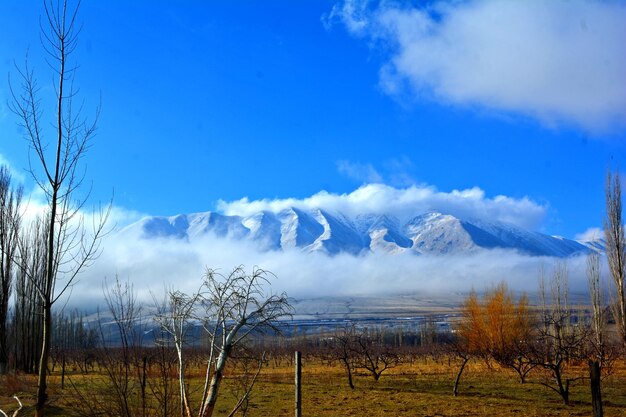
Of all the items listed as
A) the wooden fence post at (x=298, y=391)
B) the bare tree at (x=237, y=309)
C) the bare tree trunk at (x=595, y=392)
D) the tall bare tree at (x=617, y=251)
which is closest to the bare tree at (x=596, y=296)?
the tall bare tree at (x=617, y=251)

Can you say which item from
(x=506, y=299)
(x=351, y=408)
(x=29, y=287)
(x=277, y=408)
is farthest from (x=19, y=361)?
(x=506, y=299)

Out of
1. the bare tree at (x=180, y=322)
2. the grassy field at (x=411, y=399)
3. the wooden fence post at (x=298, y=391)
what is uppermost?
the bare tree at (x=180, y=322)

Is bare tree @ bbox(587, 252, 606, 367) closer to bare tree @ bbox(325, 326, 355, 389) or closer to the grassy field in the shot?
the grassy field

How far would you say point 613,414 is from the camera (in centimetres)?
1681

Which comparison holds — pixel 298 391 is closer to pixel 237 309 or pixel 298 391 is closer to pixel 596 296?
pixel 237 309

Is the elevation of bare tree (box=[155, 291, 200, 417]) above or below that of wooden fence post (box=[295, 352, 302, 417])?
above

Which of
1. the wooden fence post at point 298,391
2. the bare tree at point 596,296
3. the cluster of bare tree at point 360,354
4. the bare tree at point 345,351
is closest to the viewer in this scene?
the wooden fence post at point 298,391

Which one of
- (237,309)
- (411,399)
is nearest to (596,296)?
(411,399)

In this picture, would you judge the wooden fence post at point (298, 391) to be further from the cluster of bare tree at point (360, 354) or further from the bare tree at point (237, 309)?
the cluster of bare tree at point (360, 354)

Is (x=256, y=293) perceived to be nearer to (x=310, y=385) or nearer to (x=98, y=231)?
(x=98, y=231)

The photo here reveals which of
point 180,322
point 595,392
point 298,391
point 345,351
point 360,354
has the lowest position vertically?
point 360,354

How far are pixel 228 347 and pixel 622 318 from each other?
3465 centimetres

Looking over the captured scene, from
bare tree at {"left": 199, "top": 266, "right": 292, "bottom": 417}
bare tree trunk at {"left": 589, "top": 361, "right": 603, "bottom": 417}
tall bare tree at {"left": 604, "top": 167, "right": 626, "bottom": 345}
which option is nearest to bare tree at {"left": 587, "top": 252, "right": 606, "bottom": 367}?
tall bare tree at {"left": 604, "top": 167, "right": 626, "bottom": 345}

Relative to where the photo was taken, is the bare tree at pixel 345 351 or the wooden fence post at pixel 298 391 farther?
the bare tree at pixel 345 351
